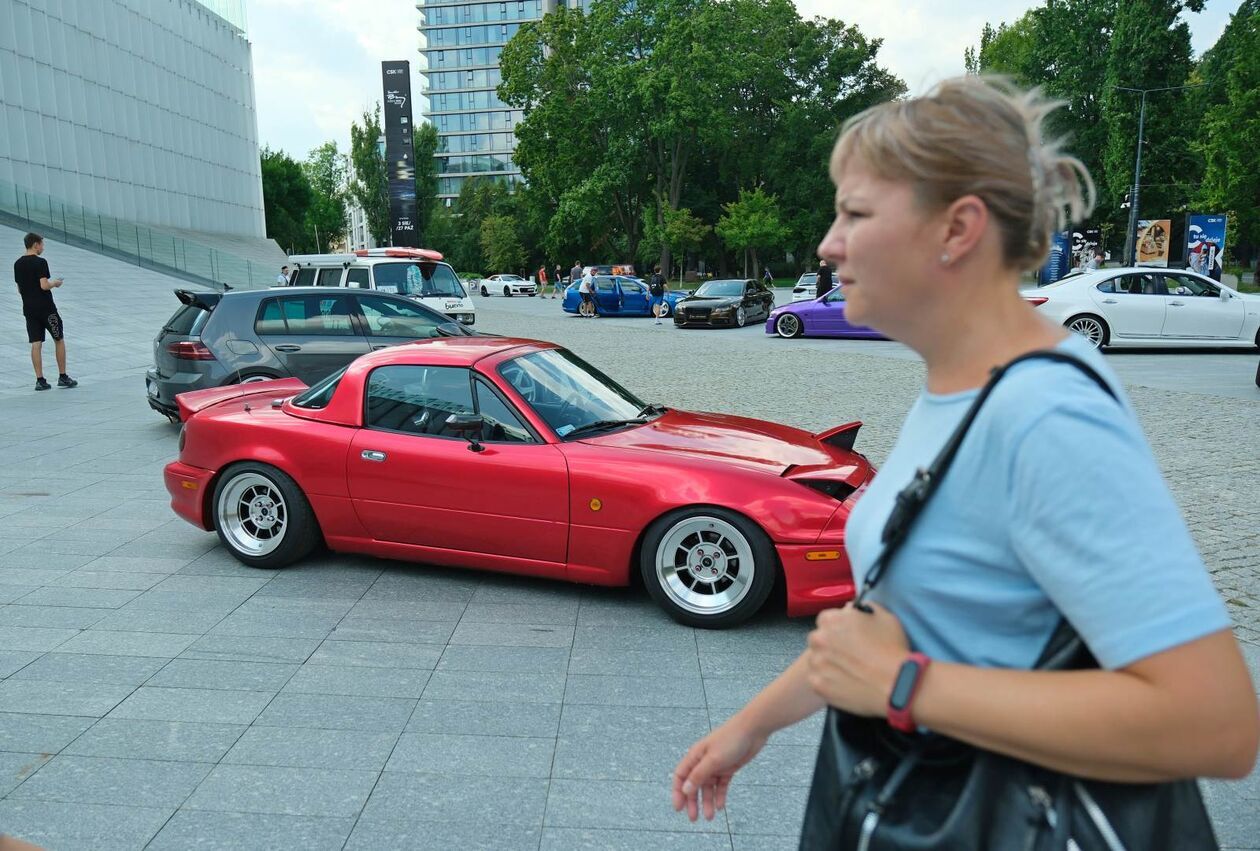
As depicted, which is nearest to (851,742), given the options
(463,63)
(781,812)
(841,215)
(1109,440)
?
(1109,440)

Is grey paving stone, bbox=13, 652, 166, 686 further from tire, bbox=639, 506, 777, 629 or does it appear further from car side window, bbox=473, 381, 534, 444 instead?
tire, bbox=639, 506, 777, 629

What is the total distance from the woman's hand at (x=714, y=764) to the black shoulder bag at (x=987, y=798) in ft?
0.96

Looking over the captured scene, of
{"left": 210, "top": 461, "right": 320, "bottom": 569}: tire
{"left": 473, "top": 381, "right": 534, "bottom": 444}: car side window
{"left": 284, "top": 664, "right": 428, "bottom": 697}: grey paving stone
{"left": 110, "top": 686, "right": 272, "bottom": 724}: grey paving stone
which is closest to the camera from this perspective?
{"left": 110, "top": 686, "right": 272, "bottom": 724}: grey paving stone

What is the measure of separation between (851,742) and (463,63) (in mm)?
151277

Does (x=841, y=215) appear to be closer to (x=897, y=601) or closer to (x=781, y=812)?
(x=897, y=601)

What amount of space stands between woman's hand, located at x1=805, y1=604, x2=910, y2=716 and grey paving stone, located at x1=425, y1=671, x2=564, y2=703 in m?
2.99

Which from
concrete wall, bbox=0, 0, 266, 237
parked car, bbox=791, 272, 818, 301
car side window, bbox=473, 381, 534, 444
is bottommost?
parked car, bbox=791, 272, 818, 301

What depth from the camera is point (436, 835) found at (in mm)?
2996

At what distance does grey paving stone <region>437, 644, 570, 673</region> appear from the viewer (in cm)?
430

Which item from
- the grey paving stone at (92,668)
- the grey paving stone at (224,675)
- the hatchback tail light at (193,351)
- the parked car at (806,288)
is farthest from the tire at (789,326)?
the grey paving stone at (92,668)

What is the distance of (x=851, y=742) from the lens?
47.6 inches

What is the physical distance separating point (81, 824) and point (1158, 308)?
18066 millimetres

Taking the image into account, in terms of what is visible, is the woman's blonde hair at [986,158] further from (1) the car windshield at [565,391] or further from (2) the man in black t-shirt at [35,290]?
(2) the man in black t-shirt at [35,290]

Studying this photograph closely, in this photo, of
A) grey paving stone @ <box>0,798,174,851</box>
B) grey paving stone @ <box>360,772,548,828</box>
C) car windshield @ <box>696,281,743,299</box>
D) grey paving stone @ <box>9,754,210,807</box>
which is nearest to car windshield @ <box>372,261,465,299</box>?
car windshield @ <box>696,281,743,299</box>
